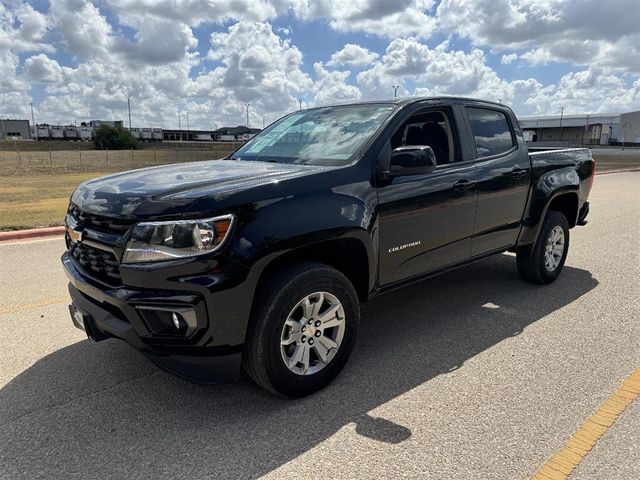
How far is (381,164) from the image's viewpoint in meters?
3.61

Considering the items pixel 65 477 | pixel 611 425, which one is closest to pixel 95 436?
pixel 65 477

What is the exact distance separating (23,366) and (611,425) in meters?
3.90

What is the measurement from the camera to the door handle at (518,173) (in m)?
4.88

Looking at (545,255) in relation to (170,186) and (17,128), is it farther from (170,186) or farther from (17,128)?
(17,128)

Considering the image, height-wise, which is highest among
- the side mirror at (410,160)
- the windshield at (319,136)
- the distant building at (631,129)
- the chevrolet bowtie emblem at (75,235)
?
the distant building at (631,129)

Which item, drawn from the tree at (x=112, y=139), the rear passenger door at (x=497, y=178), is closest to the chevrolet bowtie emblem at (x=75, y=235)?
the rear passenger door at (x=497, y=178)

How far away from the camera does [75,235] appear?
10.8 feet

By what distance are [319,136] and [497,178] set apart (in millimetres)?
1700

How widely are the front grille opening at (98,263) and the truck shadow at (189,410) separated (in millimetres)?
826

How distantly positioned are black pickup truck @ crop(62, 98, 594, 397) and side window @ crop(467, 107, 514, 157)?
0.08ft

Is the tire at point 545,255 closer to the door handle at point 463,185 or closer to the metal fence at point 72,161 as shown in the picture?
the door handle at point 463,185

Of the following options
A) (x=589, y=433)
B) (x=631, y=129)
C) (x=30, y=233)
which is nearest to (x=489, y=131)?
(x=589, y=433)

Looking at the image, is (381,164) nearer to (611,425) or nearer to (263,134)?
(263,134)

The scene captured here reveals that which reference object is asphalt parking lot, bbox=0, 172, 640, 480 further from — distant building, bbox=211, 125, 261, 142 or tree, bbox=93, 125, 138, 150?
distant building, bbox=211, 125, 261, 142
